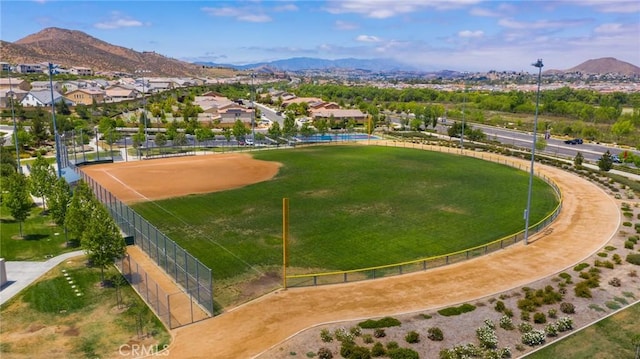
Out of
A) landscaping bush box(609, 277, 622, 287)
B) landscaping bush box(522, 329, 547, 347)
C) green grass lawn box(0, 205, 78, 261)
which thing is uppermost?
green grass lawn box(0, 205, 78, 261)

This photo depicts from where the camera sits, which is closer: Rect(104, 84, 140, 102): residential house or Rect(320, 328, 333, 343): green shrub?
Rect(320, 328, 333, 343): green shrub

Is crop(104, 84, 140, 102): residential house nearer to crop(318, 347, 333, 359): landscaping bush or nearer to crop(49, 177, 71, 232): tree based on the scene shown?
crop(49, 177, 71, 232): tree

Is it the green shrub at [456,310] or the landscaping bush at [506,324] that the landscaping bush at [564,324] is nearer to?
the landscaping bush at [506,324]

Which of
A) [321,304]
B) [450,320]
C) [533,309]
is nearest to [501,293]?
[533,309]

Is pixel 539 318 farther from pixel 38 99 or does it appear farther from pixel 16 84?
pixel 16 84

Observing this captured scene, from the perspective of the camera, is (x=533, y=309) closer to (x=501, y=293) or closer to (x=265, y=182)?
(x=501, y=293)

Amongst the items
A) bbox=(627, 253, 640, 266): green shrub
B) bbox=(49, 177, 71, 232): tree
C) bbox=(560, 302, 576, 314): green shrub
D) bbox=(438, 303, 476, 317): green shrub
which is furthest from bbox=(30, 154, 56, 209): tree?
bbox=(627, 253, 640, 266): green shrub
